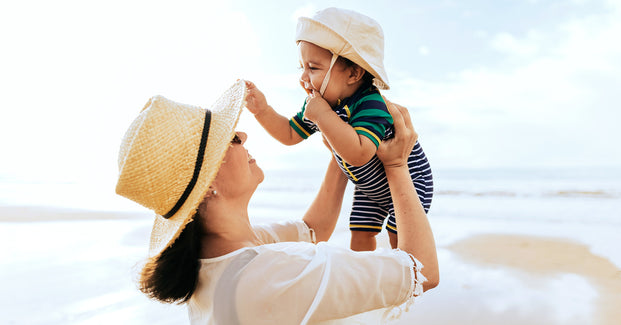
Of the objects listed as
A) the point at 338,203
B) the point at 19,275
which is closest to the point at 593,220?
the point at 338,203

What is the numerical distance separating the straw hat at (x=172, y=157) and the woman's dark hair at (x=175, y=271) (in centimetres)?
4

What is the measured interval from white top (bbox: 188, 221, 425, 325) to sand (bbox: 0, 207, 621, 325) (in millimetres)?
522

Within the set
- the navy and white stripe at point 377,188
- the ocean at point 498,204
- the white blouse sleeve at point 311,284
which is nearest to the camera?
the white blouse sleeve at point 311,284

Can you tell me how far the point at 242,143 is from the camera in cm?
157

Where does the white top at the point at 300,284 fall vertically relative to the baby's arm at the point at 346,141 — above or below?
below

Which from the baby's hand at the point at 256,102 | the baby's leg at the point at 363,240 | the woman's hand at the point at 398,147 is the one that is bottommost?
the baby's leg at the point at 363,240

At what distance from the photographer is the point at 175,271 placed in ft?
4.32

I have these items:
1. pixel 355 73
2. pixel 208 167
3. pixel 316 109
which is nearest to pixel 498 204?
pixel 355 73

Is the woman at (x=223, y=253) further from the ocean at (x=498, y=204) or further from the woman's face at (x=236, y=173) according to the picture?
the ocean at (x=498, y=204)

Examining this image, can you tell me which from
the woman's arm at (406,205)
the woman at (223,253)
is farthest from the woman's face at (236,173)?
the woman's arm at (406,205)

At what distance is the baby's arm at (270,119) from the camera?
2232 mm

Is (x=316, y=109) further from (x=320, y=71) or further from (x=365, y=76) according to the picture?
(x=365, y=76)

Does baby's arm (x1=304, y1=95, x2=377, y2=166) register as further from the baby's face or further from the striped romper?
the baby's face

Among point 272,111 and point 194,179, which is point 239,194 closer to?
point 194,179
